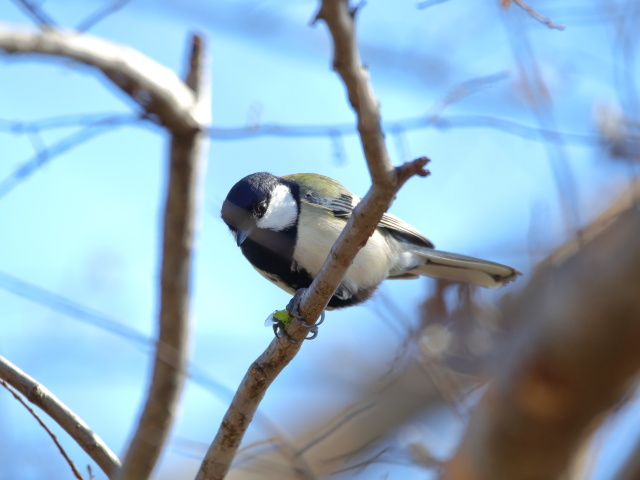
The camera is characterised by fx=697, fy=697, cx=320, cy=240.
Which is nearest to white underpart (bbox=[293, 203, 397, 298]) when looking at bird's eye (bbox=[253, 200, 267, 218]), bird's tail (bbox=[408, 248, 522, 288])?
bird's eye (bbox=[253, 200, 267, 218])

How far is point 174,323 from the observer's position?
4.27 metres

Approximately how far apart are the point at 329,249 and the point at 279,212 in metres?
0.38

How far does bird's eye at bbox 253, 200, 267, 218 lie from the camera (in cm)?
378

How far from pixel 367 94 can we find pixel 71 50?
2.37m

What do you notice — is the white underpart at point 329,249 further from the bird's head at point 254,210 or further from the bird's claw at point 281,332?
the bird's claw at point 281,332

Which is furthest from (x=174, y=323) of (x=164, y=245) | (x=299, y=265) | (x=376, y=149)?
(x=376, y=149)

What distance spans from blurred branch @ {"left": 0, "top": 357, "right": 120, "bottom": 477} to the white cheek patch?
1435mm

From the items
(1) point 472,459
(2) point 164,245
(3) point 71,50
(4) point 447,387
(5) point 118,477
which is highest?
(3) point 71,50

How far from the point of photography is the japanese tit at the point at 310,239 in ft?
12.1

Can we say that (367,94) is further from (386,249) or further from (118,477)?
(386,249)

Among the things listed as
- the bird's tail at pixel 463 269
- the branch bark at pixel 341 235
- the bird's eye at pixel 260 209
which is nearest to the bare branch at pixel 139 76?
the bird's eye at pixel 260 209

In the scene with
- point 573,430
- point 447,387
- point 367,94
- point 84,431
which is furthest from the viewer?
point 447,387

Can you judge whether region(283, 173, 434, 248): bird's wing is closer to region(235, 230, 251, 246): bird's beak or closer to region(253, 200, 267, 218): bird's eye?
region(253, 200, 267, 218): bird's eye

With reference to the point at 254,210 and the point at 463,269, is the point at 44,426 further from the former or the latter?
the point at 463,269
